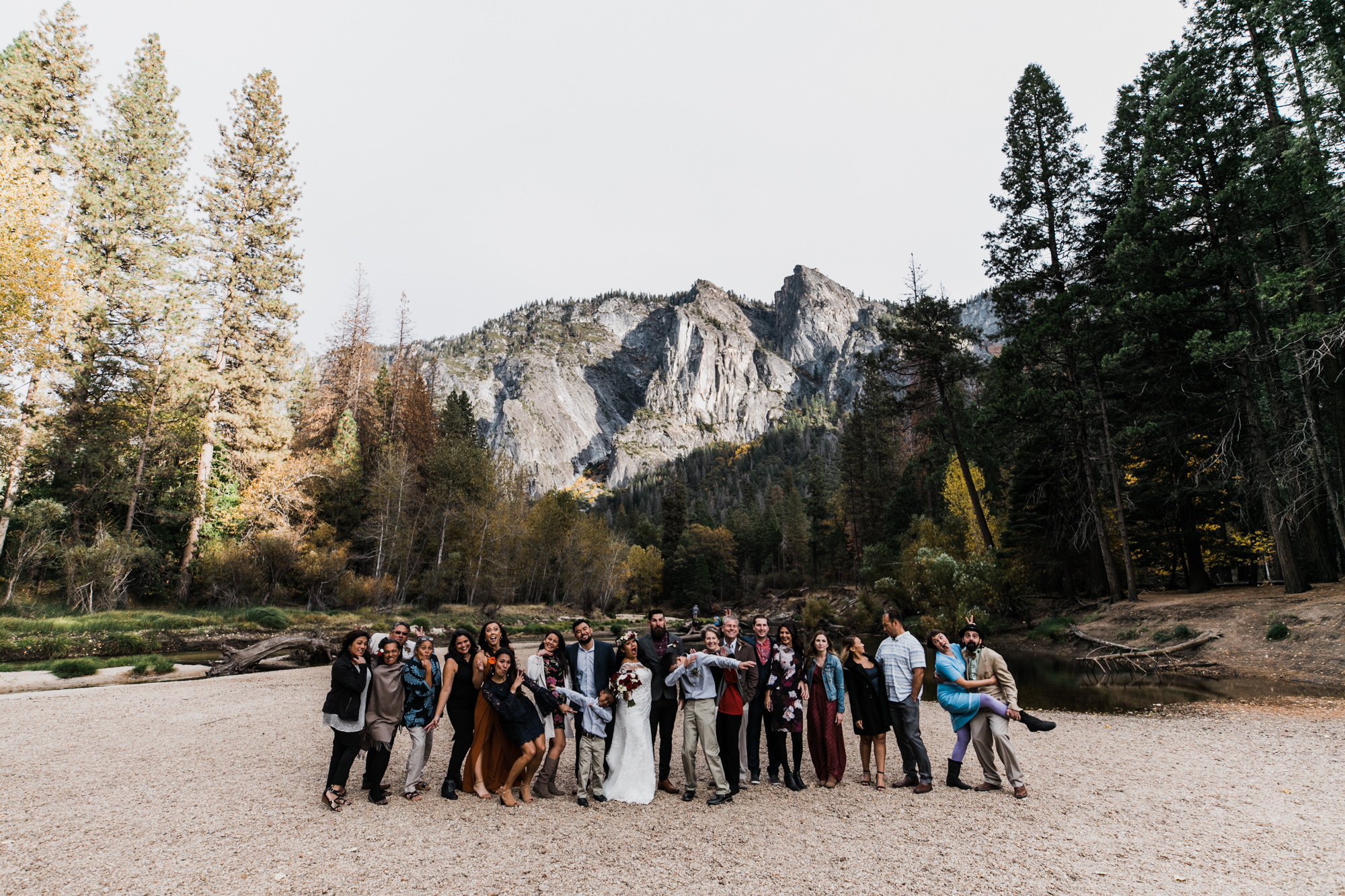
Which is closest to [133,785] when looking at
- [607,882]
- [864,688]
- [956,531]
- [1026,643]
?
[607,882]

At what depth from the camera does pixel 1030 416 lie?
68.2 feet

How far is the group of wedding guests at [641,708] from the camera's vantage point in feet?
20.1

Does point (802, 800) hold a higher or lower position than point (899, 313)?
lower

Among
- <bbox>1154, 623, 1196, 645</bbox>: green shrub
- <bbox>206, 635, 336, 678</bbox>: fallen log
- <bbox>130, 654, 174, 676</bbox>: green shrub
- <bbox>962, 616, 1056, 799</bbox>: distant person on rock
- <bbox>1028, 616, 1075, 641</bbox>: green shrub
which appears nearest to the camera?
<bbox>962, 616, 1056, 799</bbox>: distant person on rock

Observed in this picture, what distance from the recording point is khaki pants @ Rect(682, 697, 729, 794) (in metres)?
6.35

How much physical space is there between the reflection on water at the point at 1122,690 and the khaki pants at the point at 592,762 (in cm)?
961

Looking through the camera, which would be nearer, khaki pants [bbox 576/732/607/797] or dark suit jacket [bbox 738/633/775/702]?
khaki pants [bbox 576/732/607/797]

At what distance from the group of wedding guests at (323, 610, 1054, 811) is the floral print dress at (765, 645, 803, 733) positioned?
1 centimetres

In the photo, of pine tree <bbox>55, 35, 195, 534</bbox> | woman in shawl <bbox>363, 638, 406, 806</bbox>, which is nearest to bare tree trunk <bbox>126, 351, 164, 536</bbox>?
pine tree <bbox>55, 35, 195, 534</bbox>

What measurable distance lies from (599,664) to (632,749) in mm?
959

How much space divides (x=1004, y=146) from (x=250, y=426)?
33.5m

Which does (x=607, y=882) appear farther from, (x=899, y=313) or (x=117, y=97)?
(x=117, y=97)

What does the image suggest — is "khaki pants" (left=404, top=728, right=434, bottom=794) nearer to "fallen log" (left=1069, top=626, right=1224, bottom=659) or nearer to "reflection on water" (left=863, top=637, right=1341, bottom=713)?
"reflection on water" (left=863, top=637, right=1341, bottom=713)

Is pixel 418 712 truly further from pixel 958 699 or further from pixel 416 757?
pixel 958 699
